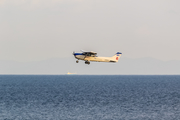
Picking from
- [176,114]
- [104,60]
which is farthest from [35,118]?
[176,114]

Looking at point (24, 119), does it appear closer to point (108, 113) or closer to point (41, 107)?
point (41, 107)

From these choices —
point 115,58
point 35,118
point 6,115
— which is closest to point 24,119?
point 35,118

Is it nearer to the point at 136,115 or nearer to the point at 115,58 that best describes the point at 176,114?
the point at 136,115

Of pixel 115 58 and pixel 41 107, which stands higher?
pixel 115 58

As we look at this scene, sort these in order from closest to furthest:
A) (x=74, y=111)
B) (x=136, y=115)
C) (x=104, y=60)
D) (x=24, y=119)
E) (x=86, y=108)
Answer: (x=104, y=60) → (x=24, y=119) → (x=136, y=115) → (x=74, y=111) → (x=86, y=108)

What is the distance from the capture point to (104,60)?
67.1 metres

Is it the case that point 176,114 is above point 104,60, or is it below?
below

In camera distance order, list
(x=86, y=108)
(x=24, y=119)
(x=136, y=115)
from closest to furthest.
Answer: (x=24, y=119), (x=136, y=115), (x=86, y=108)

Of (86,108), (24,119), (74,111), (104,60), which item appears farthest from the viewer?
(86,108)

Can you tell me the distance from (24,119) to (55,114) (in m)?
10.7

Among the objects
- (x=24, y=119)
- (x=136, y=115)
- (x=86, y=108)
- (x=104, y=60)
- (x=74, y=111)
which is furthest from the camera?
(x=86, y=108)

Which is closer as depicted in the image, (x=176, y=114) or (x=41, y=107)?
(x=176, y=114)

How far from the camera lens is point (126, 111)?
86.8 meters

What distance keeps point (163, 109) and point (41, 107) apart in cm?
4544
